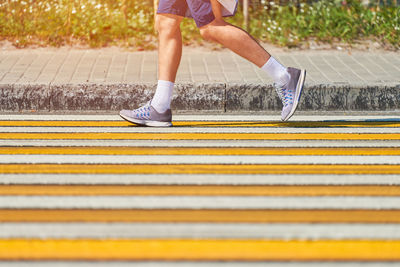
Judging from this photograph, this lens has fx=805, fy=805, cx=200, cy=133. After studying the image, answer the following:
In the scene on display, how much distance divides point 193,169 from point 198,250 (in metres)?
1.36

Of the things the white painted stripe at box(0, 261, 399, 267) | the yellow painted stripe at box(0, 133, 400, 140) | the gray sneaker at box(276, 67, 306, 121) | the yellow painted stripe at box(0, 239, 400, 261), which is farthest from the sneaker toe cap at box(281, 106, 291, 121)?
the white painted stripe at box(0, 261, 399, 267)

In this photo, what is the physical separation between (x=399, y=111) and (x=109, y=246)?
13.9ft

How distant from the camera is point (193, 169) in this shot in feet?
14.5

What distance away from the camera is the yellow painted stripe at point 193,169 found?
4375 mm

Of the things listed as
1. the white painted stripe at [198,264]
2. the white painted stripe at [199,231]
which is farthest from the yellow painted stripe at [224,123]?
the white painted stripe at [198,264]

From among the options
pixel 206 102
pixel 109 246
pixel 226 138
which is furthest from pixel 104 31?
pixel 109 246

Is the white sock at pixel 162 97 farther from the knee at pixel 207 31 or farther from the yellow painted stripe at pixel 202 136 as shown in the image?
the knee at pixel 207 31

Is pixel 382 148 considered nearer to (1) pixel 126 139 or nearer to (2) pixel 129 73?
(1) pixel 126 139

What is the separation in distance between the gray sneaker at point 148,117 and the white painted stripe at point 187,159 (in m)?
1.06

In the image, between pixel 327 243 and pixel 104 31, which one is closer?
pixel 327 243

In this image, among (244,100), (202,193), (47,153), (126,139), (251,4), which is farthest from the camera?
(251,4)

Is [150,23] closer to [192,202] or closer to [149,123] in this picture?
[149,123]

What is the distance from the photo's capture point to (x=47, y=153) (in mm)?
4867

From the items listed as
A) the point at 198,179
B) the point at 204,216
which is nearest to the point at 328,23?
the point at 198,179
